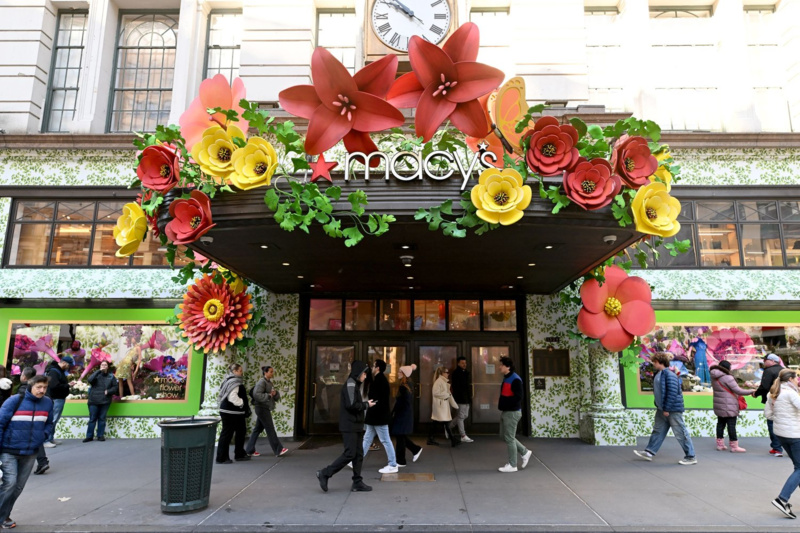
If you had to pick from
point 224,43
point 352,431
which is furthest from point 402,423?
point 224,43

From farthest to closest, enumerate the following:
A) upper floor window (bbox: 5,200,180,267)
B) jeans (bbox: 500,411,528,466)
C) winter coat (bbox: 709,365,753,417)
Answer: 1. upper floor window (bbox: 5,200,180,267)
2. winter coat (bbox: 709,365,753,417)
3. jeans (bbox: 500,411,528,466)

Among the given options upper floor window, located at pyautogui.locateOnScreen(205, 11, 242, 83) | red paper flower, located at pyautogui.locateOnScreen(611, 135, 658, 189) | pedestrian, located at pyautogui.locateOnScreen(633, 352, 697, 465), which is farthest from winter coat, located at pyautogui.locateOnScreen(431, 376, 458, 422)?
upper floor window, located at pyautogui.locateOnScreen(205, 11, 242, 83)

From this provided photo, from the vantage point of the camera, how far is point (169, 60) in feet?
44.4

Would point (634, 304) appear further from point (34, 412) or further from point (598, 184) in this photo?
point (34, 412)

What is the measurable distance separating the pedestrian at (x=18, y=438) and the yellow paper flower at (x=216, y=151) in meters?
3.21

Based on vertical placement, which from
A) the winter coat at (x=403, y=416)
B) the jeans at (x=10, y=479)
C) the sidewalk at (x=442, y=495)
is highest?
the winter coat at (x=403, y=416)

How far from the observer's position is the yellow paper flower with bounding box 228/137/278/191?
6.72m

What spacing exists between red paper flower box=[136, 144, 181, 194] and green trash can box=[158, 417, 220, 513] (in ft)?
10.1

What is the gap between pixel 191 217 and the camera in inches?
274

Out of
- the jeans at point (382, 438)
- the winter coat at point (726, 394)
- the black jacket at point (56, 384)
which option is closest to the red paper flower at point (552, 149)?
the jeans at point (382, 438)

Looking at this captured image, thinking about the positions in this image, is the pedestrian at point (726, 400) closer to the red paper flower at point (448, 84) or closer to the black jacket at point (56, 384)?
the red paper flower at point (448, 84)

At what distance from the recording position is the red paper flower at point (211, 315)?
9.44m

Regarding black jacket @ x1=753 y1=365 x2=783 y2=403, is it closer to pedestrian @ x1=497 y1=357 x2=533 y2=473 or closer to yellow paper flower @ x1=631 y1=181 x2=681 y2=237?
pedestrian @ x1=497 y1=357 x2=533 y2=473

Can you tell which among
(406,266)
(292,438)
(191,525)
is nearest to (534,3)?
(406,266)
